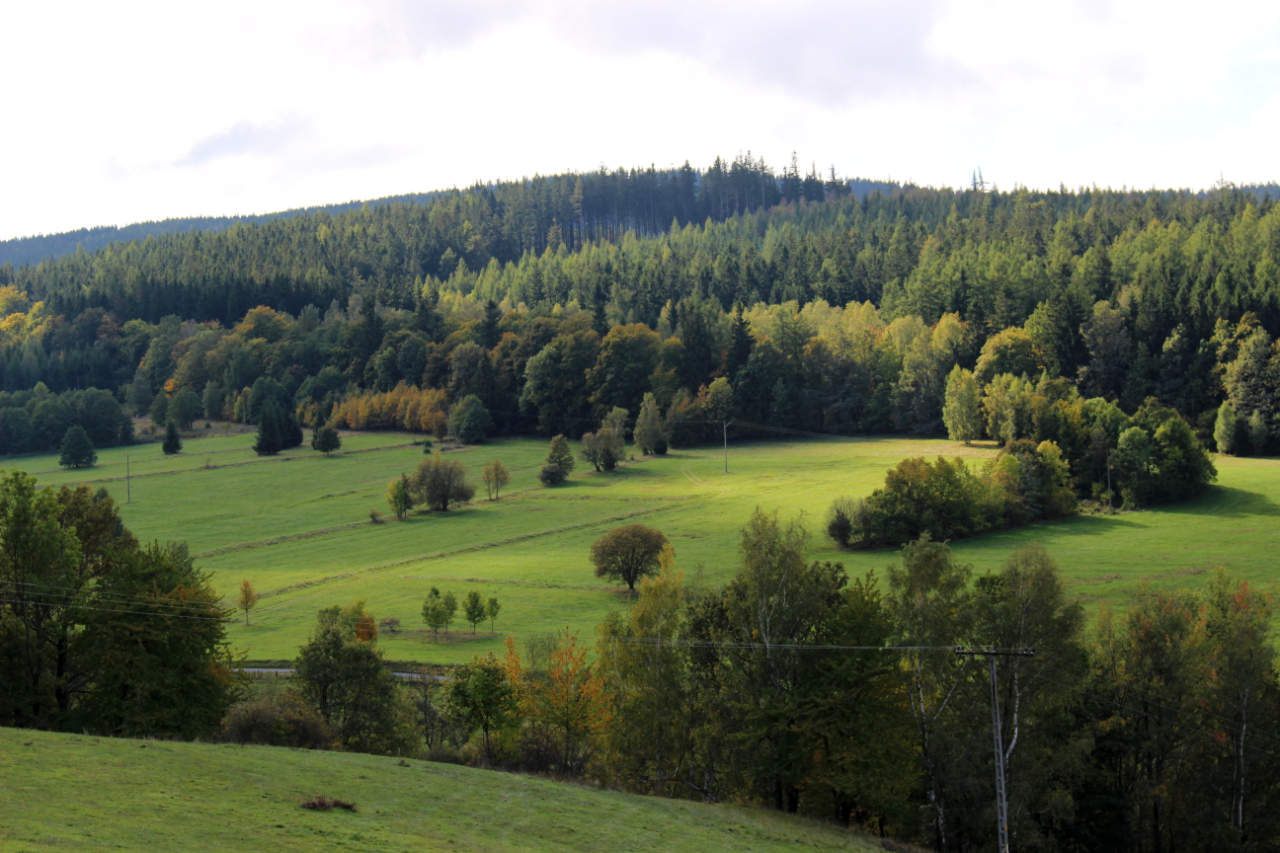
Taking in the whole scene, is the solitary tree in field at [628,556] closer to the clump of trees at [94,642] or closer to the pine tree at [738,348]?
the clump of trees at [94,642]

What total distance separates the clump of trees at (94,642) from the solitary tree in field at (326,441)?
87.9m

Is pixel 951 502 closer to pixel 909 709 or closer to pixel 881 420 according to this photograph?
pixel 909 709

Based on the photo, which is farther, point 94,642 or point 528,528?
point 528,528

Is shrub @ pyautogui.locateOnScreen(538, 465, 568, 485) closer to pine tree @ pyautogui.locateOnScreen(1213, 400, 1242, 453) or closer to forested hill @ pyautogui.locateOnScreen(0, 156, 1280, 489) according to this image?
forested hill @ pyautogui.locateOnScreen(0, 156, 1280, 489)

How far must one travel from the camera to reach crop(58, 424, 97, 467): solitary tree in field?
11794 cm

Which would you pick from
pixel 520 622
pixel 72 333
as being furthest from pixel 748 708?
pixel 72 333

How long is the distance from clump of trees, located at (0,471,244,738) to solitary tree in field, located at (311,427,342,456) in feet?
288

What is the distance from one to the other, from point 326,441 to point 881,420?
71.5 meters

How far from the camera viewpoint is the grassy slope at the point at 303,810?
18.6m

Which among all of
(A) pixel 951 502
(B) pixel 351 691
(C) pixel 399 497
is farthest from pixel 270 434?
(B) pixel 351 691

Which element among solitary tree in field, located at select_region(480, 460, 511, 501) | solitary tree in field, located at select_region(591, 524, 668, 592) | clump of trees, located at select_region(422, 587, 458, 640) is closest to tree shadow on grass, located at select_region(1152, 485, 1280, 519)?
solitary tree in field, located at select_region(591, 524, 668, 592)

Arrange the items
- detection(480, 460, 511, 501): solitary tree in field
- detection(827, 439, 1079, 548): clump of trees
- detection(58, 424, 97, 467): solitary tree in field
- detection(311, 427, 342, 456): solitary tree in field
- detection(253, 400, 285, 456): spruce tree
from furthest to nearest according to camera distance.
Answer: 1. detection(253, 400, 285, 456): spruce tree
2. detection(311, 427, 342, 456): solitary tree in field
3. detection(58, 424, 97, 467): solitary tree in field
4. detection(480, 460, 511, 501): solitary tree in field
5. detection(827, 439, 1079, 548): clump of trees

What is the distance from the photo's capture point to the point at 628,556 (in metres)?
66.6

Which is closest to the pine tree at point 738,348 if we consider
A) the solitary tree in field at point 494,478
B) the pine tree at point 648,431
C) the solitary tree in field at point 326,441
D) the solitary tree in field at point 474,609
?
the pine tree at point 648,431
